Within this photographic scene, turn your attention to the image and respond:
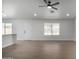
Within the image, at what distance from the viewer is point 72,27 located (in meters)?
14.7

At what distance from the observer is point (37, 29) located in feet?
48.5

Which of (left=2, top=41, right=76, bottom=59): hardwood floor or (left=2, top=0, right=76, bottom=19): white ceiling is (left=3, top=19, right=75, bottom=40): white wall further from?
(left=2, top=41, right=76, bottom=59): hardwood floor

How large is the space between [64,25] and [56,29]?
1.08m

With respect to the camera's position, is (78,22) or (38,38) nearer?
(78,22)

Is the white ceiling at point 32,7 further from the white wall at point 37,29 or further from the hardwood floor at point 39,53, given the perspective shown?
the white wall at point 37,29

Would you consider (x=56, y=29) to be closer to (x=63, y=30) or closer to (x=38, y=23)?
(x=63, y=30)

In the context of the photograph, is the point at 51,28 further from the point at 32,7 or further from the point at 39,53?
the point at 39,53

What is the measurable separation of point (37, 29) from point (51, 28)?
5.79ft

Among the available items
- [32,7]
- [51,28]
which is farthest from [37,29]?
[32,7]

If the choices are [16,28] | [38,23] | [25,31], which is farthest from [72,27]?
[16,28]

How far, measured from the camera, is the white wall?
14.6 meters

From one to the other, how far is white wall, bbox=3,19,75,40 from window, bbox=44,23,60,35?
14.7 inches

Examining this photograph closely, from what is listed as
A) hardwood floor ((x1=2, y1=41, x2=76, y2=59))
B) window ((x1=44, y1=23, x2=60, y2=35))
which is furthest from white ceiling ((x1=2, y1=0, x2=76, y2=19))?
window ((x1=44, y1=23, x2=60, y2=35))

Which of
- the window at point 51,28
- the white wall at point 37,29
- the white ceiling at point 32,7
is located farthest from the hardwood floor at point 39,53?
A: the window at point 51,28
